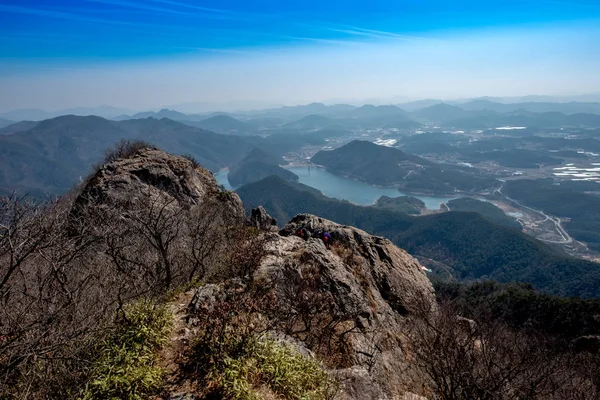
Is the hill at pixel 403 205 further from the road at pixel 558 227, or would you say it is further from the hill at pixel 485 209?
the road at pixel 558 227

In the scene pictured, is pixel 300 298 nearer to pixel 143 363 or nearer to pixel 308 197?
pixel 143 363

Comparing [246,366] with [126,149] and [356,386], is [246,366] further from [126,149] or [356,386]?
[126,149]

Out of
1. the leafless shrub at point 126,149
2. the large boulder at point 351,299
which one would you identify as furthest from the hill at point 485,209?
the large boulder at point 351,299

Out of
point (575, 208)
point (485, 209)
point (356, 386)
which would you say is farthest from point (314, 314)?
point (575, 208)

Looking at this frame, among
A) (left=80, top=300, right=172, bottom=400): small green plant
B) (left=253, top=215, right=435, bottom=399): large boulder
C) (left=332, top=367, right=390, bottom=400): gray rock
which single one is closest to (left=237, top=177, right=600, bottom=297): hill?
(left=253, top=215, right=435, bottom=399): large boulder

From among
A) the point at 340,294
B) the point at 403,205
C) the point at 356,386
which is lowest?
the point at 403,205

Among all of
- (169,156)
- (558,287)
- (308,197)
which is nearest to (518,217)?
(558,287)
